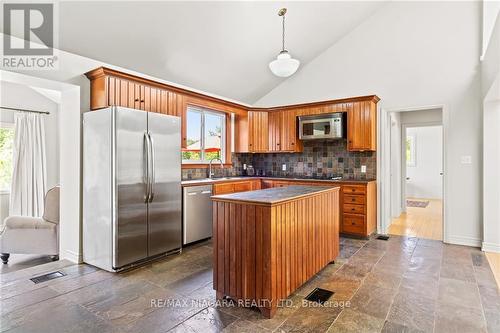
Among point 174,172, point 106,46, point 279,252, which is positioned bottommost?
point 279,252

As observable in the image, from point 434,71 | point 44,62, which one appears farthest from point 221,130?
point 434,71

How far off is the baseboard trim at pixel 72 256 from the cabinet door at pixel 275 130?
365 cm

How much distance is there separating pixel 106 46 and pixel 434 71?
183 inches

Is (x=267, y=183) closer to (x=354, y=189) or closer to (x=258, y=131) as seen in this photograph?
(x=258, y=131)

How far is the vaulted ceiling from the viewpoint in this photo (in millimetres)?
3021

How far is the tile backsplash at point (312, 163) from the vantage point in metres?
4.95

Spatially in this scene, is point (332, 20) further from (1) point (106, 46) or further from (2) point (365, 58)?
(1) point (106, 46)

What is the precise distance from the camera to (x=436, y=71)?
432 centimetres

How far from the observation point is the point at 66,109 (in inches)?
139

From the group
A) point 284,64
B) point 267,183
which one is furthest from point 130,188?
point 267,183

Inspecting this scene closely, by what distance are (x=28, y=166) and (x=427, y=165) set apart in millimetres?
10639

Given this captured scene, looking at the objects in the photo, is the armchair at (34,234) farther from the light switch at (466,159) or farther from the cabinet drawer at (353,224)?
the light switch at (466,159)

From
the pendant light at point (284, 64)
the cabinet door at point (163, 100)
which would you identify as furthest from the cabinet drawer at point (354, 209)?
the cabinet door at point (163, 100)

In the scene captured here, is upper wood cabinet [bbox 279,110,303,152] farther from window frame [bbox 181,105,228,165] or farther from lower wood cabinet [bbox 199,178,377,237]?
window frame [bbox 181,105,228,165]
